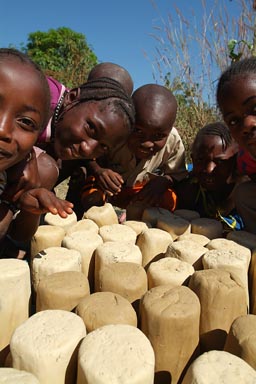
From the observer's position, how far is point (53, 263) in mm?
931

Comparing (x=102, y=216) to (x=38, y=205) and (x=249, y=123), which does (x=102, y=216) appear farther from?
(x=249, y=123)

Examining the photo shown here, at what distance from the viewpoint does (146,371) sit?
23.5 inches

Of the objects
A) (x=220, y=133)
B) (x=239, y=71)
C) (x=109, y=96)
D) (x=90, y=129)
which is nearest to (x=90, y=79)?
(x=109, y=96)

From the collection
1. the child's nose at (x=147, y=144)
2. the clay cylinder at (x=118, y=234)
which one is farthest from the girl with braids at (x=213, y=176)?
the clay cylinder at (x=118, y=234)

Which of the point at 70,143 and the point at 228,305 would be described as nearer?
the point at 228,305

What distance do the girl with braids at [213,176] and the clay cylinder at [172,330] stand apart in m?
0.98

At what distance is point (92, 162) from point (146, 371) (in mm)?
1298

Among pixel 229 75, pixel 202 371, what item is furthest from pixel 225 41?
pixel 202 371

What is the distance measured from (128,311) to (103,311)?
0.05 m

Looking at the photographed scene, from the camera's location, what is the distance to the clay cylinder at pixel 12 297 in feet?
2.60

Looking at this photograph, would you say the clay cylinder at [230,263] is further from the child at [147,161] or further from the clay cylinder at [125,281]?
the child at [147,161]

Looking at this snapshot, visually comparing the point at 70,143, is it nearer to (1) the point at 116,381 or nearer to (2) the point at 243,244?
(2) the point at 243,244

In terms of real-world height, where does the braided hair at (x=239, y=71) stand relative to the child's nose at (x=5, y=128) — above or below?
above

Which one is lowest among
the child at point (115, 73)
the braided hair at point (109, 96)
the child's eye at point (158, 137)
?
the child's eye at point (158, 137)
